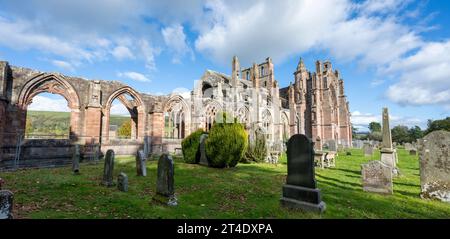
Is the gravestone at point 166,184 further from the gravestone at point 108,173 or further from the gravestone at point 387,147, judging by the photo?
the gravestone at point 387,147

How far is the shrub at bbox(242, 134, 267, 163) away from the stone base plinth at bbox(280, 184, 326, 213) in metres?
9.16

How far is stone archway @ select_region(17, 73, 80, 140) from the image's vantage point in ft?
43.6

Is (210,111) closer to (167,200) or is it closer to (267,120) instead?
(267,120)

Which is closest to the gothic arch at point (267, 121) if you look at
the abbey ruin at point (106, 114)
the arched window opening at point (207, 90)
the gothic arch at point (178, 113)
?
the abbey ruin at point (106, 114)

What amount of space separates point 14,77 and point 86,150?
19.5 feet

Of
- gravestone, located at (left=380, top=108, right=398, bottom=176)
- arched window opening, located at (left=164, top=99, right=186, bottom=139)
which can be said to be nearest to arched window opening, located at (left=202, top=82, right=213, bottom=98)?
arched window opening, located at (left=164, top=99, right=186, bottom=139)

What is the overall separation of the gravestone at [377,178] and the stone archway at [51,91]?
1692 cm

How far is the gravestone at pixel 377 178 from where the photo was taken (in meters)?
6.50

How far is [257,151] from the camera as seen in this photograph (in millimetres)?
14680

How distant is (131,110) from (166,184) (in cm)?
1705

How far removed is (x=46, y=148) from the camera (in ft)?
45.1

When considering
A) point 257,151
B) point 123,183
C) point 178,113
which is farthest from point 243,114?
point 123,183

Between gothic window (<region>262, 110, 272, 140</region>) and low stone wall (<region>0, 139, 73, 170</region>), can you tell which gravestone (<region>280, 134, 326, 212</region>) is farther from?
gothic window (<region>262, 110, 272, 140</region>)
